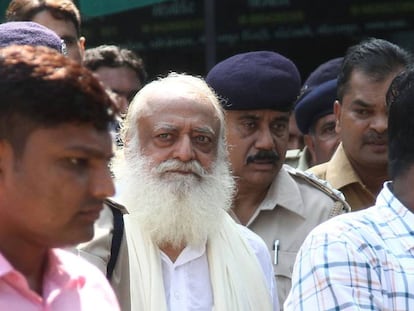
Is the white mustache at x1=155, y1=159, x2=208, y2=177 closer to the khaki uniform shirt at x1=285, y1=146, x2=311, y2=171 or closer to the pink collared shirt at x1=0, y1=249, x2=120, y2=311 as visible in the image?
the pink collared shirt at x1=0, y1=249, x2=120, y2=311

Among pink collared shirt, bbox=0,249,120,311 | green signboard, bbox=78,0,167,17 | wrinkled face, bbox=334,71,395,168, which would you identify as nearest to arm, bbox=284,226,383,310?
pink collared shirt, bbox=0,249,120,311

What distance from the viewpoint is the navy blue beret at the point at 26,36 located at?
3479 millimetres

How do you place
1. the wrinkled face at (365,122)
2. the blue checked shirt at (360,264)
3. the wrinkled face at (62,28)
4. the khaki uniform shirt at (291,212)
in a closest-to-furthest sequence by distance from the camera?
1. the blue checked shirt at (360,264)
2. the khaki uniform shirt at (291,212)
3. the wrinkled face at (365,122)
4. the wrinkled face at (62,28)

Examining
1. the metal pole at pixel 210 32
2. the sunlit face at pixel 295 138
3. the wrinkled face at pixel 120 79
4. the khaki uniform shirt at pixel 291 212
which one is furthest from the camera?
the metal pole at pixel 210 32

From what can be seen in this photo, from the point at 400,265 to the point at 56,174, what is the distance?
99cm

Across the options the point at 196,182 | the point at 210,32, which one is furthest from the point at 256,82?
the point at 210,32

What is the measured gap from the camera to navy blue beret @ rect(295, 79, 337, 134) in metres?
6.03

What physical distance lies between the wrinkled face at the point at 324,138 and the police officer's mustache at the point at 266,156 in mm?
1269

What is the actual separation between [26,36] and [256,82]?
5.16ft

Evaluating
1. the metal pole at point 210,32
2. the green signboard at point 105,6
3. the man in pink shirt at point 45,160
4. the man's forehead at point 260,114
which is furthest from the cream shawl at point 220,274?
the metal pole at point 210,32

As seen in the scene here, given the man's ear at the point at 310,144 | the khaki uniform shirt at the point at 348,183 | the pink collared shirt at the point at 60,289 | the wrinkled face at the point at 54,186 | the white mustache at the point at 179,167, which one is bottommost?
the man's ear at the point at 310,144

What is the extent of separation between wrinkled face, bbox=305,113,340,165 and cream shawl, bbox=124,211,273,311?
1901mm

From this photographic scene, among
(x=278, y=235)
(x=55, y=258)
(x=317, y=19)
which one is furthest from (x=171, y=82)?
(x=317, y=19)

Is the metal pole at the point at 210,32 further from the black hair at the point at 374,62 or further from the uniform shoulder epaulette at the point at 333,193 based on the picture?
the uniform shoulder epaulette at the point at 333,193
